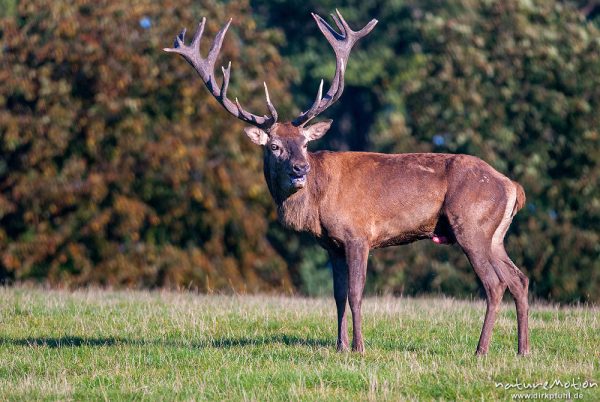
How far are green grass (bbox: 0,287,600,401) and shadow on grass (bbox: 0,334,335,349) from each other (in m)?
0.02

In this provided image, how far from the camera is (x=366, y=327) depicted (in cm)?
1247

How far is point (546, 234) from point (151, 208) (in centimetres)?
796

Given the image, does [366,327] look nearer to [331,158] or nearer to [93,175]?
[331,158]

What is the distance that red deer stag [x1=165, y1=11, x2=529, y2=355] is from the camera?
11.2 metres

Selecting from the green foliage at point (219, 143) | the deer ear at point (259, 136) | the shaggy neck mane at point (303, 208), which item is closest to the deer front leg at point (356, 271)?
the shaggy neck mane at point (303, 208)

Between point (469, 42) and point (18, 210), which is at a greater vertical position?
point (469, 42)

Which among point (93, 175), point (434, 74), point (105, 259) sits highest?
point (434, 74)

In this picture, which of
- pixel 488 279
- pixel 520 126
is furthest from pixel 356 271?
pixel 520 126

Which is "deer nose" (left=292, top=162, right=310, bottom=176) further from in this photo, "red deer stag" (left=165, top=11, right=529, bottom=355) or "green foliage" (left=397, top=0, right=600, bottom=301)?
"green foliage" (left=397, top=0, right=600, bottom=301)

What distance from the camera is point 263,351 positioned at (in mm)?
10875

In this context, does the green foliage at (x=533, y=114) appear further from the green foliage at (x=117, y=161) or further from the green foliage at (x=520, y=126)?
the green foliage at (x=117, y=161)

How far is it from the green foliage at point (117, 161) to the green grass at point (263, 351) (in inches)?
339

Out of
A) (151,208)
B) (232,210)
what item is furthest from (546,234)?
(151,208)

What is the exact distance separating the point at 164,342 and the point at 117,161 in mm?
12821
